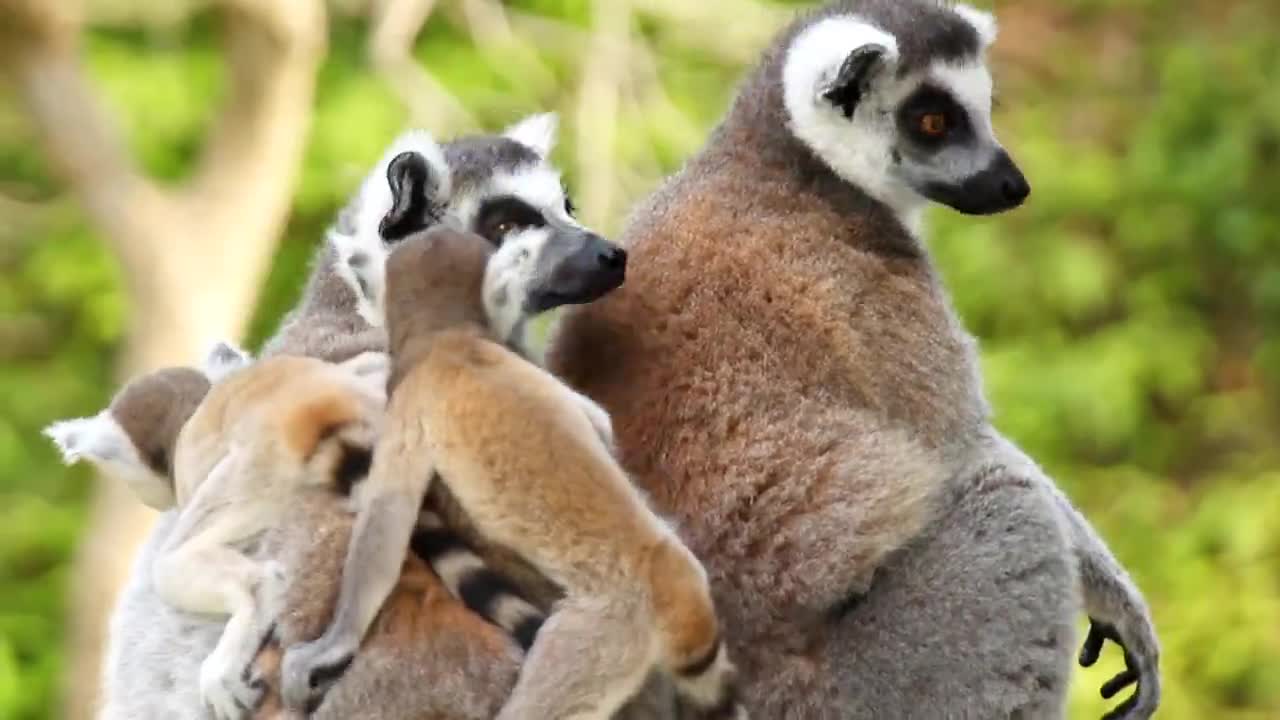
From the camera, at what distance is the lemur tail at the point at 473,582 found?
1.91 meters

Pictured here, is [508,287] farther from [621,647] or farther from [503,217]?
[621,647]

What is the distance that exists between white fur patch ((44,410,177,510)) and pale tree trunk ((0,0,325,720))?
303 centimetres

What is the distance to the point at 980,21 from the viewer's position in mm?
2650

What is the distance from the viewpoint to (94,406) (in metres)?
6.33

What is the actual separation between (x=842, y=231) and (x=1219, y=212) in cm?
519

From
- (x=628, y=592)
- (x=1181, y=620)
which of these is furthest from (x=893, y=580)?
(x=1181, y=620)

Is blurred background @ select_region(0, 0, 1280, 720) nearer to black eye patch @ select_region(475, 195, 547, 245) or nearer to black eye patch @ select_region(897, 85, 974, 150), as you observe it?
black eye patch @ select_region(897, 85, 974, 150)

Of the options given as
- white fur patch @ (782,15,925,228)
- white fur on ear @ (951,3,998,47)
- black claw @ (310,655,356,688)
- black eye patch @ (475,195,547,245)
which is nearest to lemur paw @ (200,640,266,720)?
black claw @ (310,655,356,688)

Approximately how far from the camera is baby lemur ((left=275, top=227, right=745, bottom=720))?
1.84 meters

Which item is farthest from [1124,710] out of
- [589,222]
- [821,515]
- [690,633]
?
[589,222]

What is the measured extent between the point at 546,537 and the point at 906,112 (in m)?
0.93

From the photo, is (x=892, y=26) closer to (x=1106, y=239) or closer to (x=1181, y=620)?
(x=1181, y=620)

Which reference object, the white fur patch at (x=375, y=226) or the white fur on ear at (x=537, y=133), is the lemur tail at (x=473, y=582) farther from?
the white fur on ear at (x=537, y=133)

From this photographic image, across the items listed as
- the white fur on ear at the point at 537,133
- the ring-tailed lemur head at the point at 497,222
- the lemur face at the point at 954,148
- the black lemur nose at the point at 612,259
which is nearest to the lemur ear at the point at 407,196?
the ring-tailed lemur head at the point at 497,222
